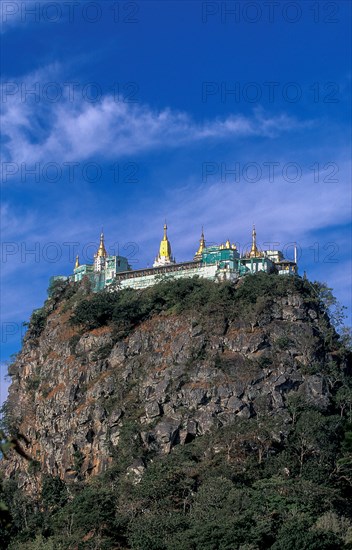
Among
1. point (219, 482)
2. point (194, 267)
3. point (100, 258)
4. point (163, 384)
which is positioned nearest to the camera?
point (219, 482)

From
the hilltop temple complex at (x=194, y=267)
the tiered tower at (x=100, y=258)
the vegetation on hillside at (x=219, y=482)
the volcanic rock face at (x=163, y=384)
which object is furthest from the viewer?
the tiered tower at (x=100, y=258)

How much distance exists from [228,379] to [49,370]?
18.3 m

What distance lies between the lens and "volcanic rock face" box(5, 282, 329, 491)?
218 feet

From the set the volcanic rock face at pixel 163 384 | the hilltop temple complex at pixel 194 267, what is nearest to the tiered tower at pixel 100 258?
the hilltop temple complex at pixel 194 267

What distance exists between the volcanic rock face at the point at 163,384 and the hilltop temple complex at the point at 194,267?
206 inches

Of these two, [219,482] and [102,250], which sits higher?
[102,250]

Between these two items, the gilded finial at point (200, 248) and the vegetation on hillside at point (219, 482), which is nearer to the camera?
the vegetation on hillside at point (219, 482)

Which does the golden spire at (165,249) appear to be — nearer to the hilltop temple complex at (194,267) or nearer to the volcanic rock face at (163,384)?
the hilltop temple complex at (194,267)

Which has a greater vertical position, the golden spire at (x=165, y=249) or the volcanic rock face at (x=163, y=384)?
the golden spire at (x=165, y=249)

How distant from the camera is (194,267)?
78.0 metres

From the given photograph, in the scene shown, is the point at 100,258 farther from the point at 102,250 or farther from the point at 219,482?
the point at 219,482

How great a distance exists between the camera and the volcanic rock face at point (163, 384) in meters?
66.4

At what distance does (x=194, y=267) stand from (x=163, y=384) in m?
A: 13.1

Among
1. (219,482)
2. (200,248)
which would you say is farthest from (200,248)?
(219,482)
